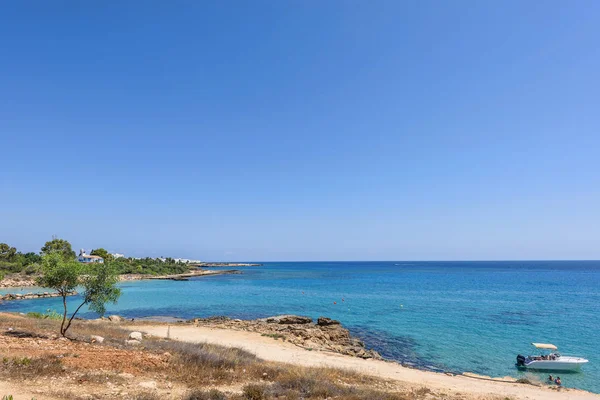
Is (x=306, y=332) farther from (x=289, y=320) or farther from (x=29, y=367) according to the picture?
(x=29, y=367)

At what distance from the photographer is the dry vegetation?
40.4 ft

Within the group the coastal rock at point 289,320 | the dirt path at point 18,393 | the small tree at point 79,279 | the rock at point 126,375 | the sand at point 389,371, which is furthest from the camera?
the coastal rock at point 289,320

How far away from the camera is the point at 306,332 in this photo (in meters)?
37.7

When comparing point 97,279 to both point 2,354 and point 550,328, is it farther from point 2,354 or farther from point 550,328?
point 550,328

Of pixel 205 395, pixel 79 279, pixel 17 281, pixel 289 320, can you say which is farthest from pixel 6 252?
pixel 205 395

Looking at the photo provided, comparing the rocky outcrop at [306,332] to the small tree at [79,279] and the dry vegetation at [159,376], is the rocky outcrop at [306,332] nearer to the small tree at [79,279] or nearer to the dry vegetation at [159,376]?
the dry vegetation at [159,376]

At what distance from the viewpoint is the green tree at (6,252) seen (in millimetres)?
113250

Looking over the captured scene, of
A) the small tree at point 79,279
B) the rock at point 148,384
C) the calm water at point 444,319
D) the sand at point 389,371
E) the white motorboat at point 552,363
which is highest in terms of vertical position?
the small tree at point 79,279

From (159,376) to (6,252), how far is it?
137 meters

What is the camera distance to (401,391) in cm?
1662

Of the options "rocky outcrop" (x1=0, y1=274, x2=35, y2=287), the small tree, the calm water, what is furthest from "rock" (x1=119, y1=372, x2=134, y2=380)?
"rocky outcrop" (x1=0, y1=274, x2=35, y2=287)

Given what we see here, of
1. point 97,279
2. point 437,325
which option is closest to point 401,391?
point 97,279

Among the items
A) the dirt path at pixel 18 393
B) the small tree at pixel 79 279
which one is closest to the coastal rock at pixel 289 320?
the small tree at pixel 79 279

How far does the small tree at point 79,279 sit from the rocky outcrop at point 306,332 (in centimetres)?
1748
